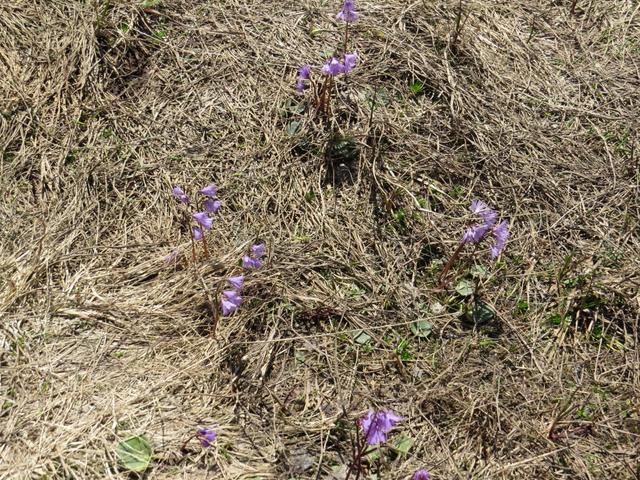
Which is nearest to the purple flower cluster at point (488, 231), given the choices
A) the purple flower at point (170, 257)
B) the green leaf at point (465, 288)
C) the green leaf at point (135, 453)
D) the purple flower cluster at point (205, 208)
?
the green leaf at point (465, 288)

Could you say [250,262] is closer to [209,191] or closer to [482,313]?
[209,191]

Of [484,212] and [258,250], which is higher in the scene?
[484,212]

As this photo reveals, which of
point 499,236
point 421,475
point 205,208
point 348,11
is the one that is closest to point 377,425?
point 421,475

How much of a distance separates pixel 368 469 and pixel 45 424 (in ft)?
3.77

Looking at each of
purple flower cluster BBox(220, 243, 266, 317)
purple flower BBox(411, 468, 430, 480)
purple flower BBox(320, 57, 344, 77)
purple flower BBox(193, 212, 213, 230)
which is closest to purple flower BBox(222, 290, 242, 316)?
purple flower cluster BBox(220, 243, 266, 317)

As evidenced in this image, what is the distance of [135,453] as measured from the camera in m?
2.38

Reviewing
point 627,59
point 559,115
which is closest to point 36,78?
point 559,115

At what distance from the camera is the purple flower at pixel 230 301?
264 centimetres

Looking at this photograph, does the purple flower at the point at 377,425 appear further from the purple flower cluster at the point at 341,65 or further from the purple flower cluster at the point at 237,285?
the purple flower cluster at the point at 341,65

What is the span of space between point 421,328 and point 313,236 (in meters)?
0.63

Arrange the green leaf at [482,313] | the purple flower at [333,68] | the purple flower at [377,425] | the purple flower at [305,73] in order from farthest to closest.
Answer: the purple flower at [305,73], the purple flower at [333,68], the green leaf at [482,313], the purple flower at [377,425]

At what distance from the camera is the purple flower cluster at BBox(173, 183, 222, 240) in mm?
Result: 2797

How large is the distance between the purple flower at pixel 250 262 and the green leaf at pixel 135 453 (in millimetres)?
764

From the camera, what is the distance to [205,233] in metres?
3.00
